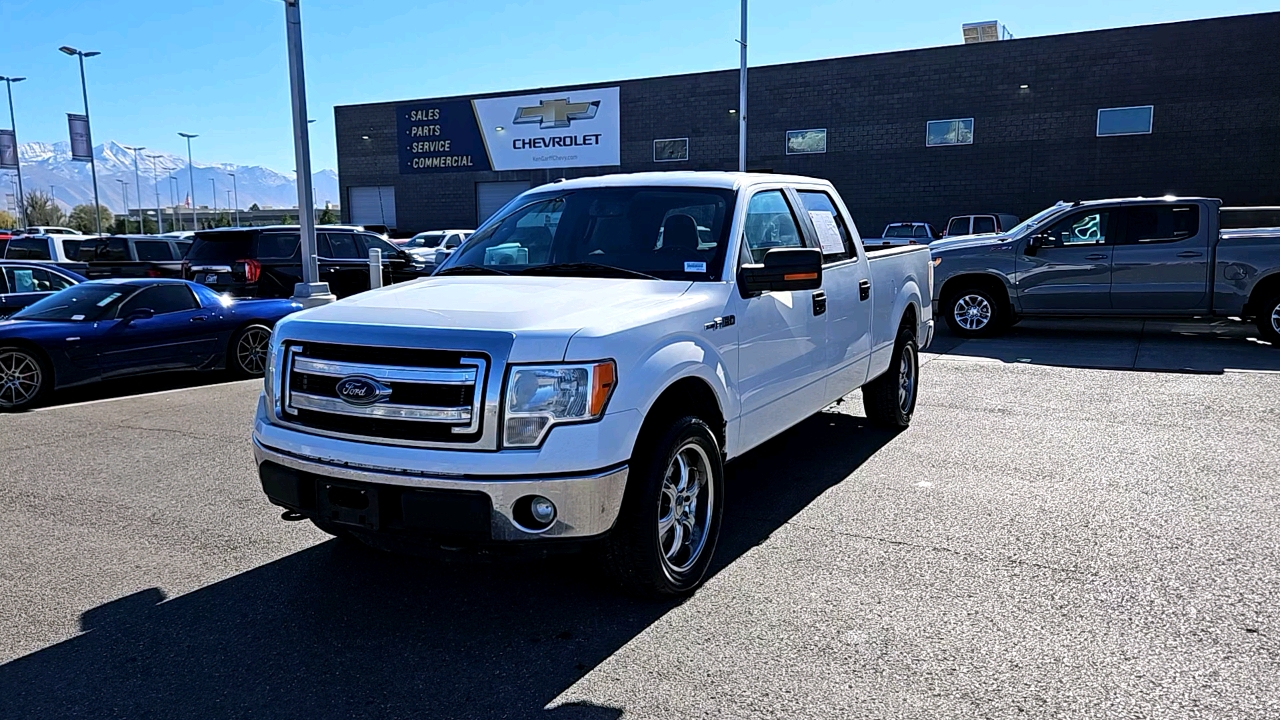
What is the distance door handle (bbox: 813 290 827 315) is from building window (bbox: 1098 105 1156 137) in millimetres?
26888

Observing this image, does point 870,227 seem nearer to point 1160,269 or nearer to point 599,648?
point 1160,269

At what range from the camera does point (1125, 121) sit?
2792 centimetres

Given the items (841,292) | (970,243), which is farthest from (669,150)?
(841,292)

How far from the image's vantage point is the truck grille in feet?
11.5

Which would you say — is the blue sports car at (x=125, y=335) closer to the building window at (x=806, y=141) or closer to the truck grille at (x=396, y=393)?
the truck grille at (x=396, y=393)

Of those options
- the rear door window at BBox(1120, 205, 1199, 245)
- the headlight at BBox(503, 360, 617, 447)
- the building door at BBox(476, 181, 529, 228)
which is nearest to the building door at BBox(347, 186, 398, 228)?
the building door at BBox(476, 181, 529, 228)

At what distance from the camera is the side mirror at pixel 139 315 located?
31.1 ft

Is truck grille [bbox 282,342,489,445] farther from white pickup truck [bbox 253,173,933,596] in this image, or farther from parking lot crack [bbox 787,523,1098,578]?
parking lot crack [bbox 787,523,1098,578]

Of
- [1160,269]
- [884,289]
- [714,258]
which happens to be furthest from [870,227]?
[714,258]

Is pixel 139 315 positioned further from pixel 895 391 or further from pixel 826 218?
pixel 895 391

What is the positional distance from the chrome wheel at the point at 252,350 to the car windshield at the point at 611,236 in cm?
602

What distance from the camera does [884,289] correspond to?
671 centimetres

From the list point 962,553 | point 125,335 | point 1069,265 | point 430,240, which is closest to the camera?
point 962,553

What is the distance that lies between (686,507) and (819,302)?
1.77 meters
